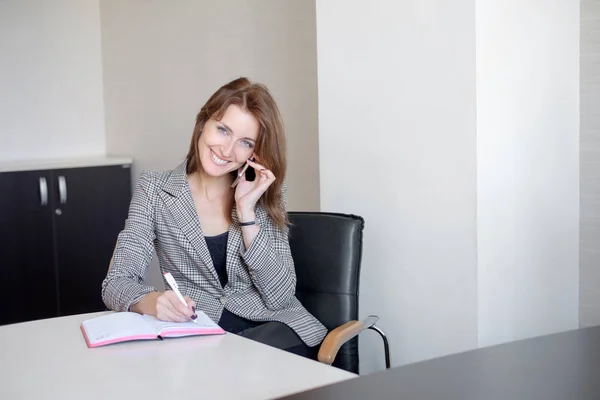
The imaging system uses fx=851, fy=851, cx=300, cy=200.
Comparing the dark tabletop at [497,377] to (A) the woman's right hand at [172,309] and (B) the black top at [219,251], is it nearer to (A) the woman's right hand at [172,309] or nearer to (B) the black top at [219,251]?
(A) the woman's right hand at [172,309]

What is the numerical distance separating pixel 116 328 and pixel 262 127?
85 cm

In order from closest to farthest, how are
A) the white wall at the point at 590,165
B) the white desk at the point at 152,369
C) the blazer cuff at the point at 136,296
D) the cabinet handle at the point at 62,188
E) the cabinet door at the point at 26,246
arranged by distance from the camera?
the white desk at the point at 152,369 → the blazer cuff at the point at 136,296 → the white wall at the point at 590,165 → the cabinet door at the point at 26,246 → the cabinet handle at the point at 62,188

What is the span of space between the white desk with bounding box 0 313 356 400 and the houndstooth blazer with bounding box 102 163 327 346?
51cm

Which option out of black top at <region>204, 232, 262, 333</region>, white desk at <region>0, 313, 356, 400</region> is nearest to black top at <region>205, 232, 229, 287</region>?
black top at <region>204, 232, 262, 333</region>

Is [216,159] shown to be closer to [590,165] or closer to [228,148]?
[228,148]

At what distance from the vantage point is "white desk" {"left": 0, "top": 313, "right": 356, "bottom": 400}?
5.54 ft

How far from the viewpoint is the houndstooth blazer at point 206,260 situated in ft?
8.47

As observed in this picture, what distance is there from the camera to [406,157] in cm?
277

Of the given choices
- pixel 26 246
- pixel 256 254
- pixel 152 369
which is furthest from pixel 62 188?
pixel 152 369

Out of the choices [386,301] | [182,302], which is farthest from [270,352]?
[386,301]

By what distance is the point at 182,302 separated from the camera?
2.13 meters

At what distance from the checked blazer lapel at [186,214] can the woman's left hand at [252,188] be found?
0.15m

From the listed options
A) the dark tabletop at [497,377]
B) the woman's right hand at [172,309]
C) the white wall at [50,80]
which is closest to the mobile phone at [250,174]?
the woman's right hand at [172,309]

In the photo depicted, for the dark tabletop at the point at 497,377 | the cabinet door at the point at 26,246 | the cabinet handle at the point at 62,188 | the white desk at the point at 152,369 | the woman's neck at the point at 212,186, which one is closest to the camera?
the dark tabletop at the point at 497,377
